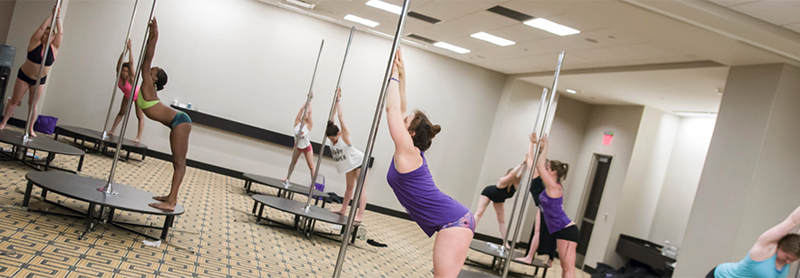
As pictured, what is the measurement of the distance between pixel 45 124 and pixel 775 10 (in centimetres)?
1027

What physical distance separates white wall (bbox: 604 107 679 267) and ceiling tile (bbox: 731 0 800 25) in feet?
18.5

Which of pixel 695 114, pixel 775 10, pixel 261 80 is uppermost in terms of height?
pixel 775 10

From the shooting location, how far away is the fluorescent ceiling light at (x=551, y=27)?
713cm

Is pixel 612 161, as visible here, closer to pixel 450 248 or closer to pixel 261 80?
pixel 261 80

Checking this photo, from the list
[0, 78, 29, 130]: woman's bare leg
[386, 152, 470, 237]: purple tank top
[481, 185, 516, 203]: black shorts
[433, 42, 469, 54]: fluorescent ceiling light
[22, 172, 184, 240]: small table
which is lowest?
[22, 172, 184, 240]: small table

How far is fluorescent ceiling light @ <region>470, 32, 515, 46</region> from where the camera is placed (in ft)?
28.7

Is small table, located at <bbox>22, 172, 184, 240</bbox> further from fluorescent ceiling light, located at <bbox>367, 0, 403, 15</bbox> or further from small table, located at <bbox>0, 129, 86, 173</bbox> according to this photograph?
fluorescent ceiling light, located at <bbox>367, 0, 403, 15</bbox>

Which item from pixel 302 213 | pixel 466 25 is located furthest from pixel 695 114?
pixel 302 213

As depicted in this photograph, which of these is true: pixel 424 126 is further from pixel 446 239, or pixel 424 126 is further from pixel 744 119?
pixel 744 119

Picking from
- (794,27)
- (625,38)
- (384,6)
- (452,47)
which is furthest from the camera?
(452,47)

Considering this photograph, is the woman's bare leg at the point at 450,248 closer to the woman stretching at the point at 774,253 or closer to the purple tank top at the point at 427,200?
the purple tank top at the point at 427,200

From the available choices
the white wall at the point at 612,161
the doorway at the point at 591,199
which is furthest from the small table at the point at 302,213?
the doorway at the point at 591,199

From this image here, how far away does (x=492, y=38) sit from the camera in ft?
29.1

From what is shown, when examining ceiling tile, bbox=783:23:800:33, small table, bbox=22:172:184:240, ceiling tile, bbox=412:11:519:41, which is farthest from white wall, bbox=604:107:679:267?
small table, bbox=22:172:184:240
